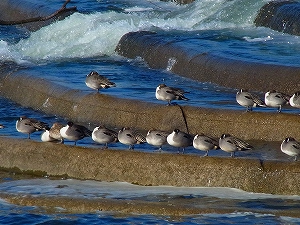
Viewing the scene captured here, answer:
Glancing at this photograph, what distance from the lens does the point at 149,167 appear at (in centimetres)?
1188

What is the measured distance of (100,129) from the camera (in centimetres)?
1256

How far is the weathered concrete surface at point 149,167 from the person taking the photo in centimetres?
1121

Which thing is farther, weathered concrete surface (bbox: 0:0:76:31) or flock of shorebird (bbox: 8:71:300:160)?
weathered concrete surface (bbox: 0:0:76:31)

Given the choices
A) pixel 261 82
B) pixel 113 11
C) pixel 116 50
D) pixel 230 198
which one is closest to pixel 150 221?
pixel 230 198

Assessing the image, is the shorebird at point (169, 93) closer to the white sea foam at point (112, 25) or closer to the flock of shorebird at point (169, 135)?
the flock of shorebird at point (169, 135)

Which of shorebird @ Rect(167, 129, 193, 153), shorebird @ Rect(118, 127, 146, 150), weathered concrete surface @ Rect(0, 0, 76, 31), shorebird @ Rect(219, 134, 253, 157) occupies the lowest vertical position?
weathered concrete surface @ Rect(0, 0, 76, 31)

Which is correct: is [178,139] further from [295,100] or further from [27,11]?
[27,11]

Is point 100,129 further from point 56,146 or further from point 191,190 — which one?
point 191,190

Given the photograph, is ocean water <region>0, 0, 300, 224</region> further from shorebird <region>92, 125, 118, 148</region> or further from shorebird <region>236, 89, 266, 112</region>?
shorebird <region>92, 125, 118, 148</region>

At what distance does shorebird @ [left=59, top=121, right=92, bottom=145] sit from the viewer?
41.5 ft

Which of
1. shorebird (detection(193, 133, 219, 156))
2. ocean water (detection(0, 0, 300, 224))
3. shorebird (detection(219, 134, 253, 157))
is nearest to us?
ocean water (detection(0, 0, 300, 224))

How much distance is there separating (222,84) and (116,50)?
19.9ft

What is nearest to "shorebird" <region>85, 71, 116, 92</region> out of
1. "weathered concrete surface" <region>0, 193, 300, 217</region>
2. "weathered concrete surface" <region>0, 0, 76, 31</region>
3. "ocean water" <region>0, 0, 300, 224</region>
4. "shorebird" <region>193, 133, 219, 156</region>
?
"ocean water" <region>0, 0, 300, 224</region>

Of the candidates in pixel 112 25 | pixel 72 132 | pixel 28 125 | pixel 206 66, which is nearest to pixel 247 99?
pixel 72 132
